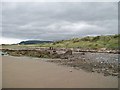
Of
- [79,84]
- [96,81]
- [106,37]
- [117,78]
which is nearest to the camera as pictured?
[79,84]

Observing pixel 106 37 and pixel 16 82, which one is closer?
pixel 16 82

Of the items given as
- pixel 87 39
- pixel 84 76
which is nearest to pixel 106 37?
pixel 87 39

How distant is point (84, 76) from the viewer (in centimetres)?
1633

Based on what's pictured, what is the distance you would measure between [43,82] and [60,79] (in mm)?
1497

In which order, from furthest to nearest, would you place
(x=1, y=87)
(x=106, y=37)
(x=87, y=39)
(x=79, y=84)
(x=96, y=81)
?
(x=87, y=39) → (x=106, y=37) → (x=96, y=81) → (x=79, y=84) → (x=1, y=87)

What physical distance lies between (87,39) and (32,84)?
9678 centimetres

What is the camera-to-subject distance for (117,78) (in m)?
15.8

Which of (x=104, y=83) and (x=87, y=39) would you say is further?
(x=87, y=39)

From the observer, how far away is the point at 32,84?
13.3 m

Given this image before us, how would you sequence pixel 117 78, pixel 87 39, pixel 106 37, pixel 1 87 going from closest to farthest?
pixel 1 87 < pixel 117 78 < pixel 106 37 < pixel 87 39

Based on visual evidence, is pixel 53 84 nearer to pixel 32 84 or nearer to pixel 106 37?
pixel 32 84

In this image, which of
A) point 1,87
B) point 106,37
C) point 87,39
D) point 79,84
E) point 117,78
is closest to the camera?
point 1,87

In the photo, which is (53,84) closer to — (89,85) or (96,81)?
(89,85)

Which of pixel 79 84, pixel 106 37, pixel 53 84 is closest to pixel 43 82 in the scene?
pixel 53 84
